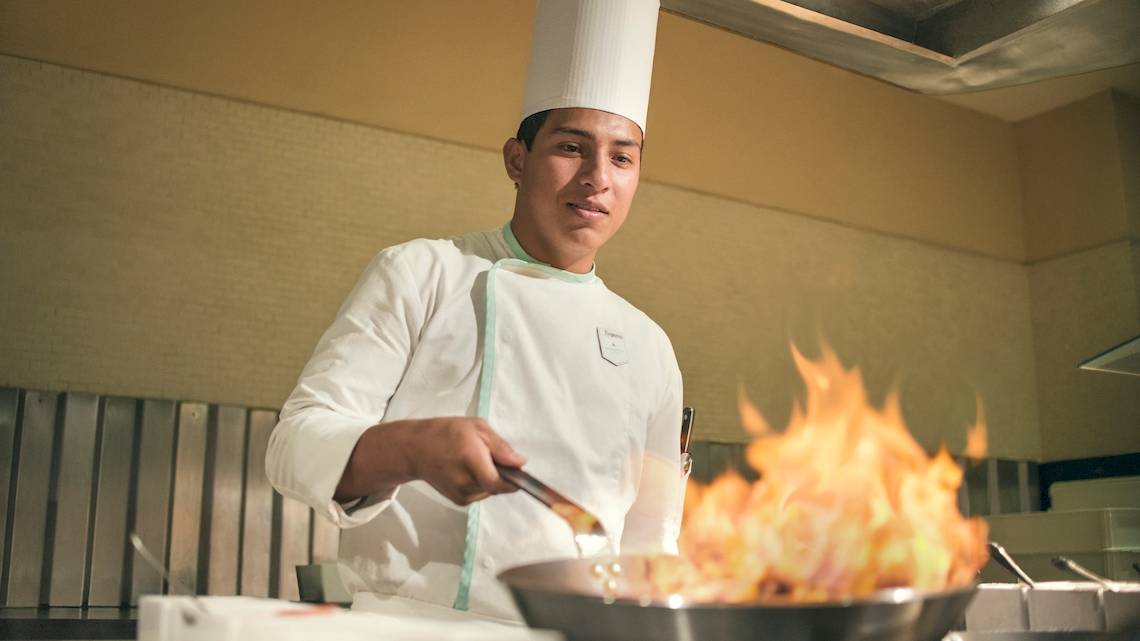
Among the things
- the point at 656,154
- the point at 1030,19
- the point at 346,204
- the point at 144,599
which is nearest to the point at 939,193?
the point at 656,154

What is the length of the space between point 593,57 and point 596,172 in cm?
27

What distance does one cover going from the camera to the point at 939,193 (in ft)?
20.9

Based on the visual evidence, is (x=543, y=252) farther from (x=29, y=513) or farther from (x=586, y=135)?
(x=29, y=513)

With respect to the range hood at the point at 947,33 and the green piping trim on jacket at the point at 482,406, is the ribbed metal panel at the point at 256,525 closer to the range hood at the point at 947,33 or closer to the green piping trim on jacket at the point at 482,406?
the green piping trim on jacket at the point at 482,406

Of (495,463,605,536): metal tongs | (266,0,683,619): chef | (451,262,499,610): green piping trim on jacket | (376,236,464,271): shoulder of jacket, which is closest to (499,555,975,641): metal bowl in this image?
(495,463,605,536): metal tongs

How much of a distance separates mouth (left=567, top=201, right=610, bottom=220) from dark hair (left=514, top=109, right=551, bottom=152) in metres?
0.18

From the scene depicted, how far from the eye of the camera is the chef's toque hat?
68.9 inches

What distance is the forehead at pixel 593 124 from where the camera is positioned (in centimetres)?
169

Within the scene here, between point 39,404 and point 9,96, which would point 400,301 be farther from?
point 9,96

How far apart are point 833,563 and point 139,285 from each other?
376 centimetres

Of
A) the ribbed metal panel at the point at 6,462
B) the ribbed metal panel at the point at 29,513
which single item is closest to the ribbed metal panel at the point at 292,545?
the ribbed metal panel at the point at 29,513

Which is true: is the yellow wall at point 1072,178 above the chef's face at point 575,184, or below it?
above

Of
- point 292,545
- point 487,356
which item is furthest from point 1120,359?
point 292,545

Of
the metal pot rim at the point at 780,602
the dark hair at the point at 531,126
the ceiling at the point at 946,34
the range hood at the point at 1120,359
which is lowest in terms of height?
the metal pot rim at the point at 780,602
